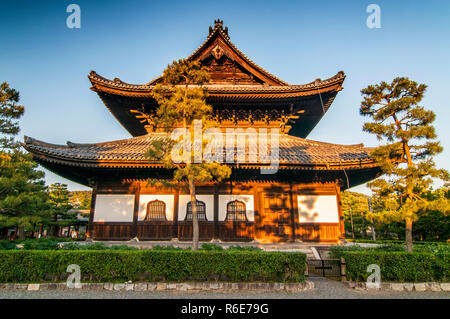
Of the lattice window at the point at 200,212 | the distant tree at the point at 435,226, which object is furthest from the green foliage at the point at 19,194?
the distant tree at the point at 435,226

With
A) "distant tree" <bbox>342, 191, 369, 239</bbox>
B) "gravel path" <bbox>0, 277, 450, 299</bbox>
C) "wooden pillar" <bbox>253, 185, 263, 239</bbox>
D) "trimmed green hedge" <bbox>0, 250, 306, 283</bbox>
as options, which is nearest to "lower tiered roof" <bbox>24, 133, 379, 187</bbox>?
"wooden pillar" <bbox>253, 185, 263, 239</bbox>

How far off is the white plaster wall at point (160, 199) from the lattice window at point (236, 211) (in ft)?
10.2

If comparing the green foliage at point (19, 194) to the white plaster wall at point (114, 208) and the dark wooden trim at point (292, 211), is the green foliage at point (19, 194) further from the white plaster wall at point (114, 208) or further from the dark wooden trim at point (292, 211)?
the dark wooden trim at point (292, 211)

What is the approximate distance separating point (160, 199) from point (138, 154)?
2.80m

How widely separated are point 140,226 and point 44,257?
5.45m

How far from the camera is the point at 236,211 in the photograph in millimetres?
13523

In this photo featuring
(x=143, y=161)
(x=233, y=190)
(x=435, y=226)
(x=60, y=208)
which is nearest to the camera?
(x=143, y=161)

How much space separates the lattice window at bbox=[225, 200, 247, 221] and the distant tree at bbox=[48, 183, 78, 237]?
2441 centimetres

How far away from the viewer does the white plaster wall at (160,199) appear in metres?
13.4

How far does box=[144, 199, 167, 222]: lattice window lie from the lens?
1336cm

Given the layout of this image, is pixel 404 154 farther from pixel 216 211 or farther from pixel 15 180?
pixel 15 180

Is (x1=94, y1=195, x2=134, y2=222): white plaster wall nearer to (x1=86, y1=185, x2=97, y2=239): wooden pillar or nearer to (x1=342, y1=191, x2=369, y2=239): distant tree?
(x1=86, y1=185, x2=97, y2=239): wooden pillar

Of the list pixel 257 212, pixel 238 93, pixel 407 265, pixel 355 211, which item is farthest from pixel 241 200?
pixel 355 211

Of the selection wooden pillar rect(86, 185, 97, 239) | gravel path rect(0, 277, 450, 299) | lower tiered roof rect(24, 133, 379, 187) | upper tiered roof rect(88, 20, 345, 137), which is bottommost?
gravel path rect(0, 277, 450, 299)
